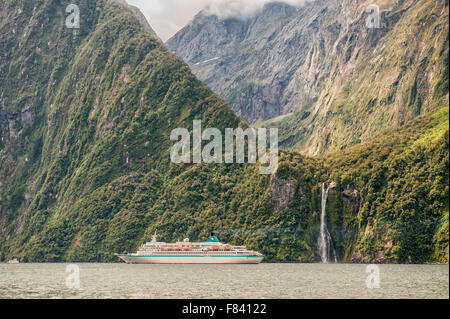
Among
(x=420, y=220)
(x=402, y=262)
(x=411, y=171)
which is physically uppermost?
(x=411, y=171)

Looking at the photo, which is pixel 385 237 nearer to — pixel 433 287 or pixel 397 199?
pixel 397 199

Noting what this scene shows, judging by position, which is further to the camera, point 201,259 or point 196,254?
point 196,254

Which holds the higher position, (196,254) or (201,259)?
(196,254)

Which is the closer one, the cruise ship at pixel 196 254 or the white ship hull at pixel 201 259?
the white ship hull at pixel 201 259

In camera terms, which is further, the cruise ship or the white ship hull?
the cruise ship
